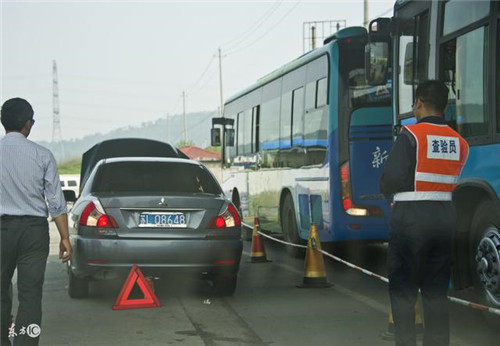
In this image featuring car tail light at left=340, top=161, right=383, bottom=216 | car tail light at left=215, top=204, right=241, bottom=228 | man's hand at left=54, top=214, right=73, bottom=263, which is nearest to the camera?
man's hand at left=54, top=214, right=73, bottom=263

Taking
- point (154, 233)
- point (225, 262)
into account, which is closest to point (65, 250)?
point (154, 233)

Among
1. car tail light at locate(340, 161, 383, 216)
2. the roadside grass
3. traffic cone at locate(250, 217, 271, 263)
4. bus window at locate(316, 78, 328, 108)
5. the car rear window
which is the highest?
bus window at locate(316, 78, 328, 108)

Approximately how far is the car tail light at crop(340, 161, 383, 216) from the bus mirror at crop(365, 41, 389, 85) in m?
2.28

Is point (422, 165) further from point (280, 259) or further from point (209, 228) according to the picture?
point (280, 259)

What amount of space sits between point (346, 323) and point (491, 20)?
289cm

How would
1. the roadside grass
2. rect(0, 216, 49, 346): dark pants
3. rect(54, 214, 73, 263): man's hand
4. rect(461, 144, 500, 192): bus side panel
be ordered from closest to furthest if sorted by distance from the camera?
rect(0, 216, 49, 346): dark pants < rect(54, 214, 73, 263): man's hand < rect(461, 144, 500, 192): bus side panel < the roadside grass

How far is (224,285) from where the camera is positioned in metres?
9.48

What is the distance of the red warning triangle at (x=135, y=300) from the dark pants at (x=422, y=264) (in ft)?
11.7

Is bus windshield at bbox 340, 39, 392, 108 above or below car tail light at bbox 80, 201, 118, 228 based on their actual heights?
above

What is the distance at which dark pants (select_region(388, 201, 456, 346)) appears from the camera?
5.49 metres

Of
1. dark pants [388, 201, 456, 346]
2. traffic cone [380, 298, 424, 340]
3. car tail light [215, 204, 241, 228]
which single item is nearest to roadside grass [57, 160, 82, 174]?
car tail light [215, 204, 241, 228]

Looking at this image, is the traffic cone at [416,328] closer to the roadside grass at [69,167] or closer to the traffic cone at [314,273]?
the traffic cone at [314,273]

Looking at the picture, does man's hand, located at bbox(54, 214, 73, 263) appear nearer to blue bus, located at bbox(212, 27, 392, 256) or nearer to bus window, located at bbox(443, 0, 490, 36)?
bus window, located at bbox(443, 0, 490, 36)

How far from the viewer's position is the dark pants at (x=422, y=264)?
216 inches
